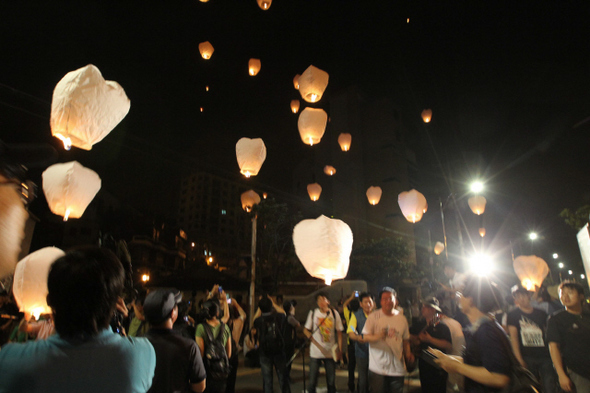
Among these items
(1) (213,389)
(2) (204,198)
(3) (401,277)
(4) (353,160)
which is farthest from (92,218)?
(2) (204,198)

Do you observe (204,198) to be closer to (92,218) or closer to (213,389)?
(92,218)

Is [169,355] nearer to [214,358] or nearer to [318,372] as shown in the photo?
[214,358]

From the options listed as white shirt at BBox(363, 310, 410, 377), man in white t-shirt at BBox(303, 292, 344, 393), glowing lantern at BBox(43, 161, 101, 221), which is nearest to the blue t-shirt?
white shirt at BBox(363, 310, 410, 377)

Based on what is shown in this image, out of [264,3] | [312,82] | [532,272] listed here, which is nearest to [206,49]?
[264,3]

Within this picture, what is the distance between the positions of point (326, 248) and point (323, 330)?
5.85ft

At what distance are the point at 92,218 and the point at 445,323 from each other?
38323 millimetres

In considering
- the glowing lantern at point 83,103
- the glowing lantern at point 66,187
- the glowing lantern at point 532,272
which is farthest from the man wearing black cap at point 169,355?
the glowing lantern at point 532,272

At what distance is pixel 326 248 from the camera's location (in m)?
4.32

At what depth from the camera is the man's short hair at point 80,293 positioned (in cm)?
137

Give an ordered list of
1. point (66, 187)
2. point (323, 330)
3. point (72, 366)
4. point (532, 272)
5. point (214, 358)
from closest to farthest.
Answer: point (72, 366)
point (214, 358)
point (66, 187)
point (323, 330)
point (532, 272)

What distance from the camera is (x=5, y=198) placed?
1320 millimetres

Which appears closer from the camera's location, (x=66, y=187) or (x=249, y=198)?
(x=66, y=187)

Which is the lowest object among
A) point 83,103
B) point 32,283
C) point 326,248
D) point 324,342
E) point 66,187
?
point 324,342

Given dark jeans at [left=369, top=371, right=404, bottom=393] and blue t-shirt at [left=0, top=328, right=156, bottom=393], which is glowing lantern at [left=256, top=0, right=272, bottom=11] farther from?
blue t-shirt at [left=0, top=328, right=156, bottom=393]
